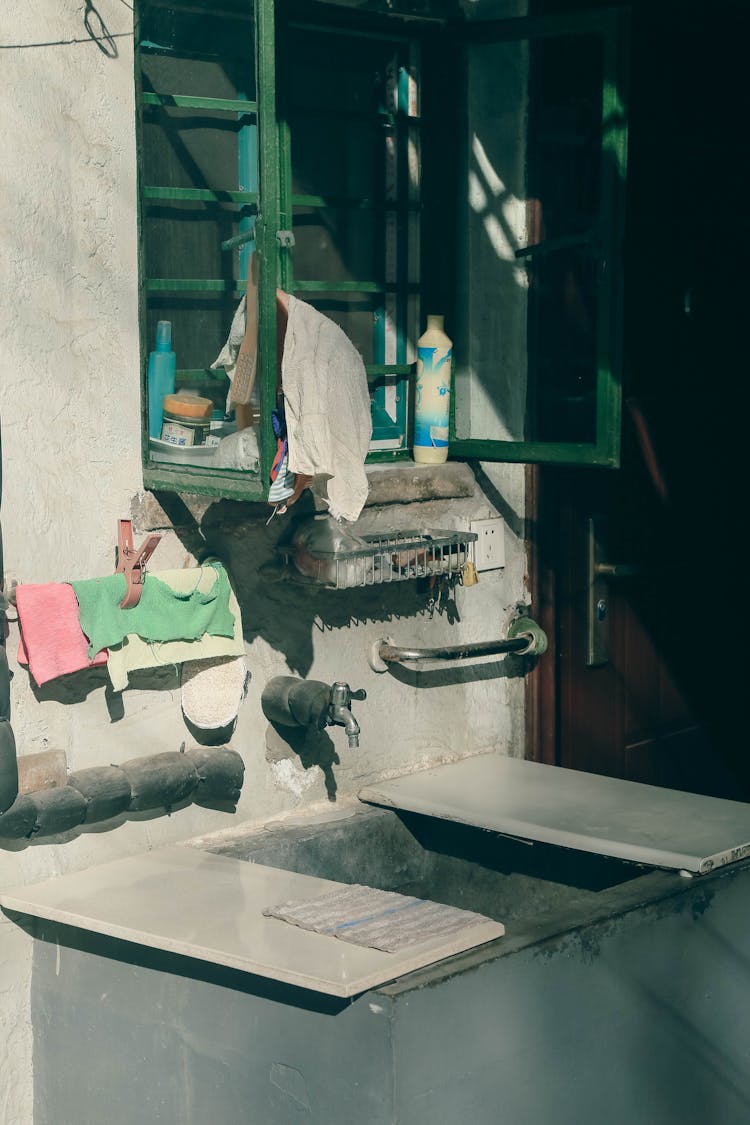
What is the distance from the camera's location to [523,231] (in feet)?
11.9

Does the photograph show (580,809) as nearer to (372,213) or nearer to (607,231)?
(607,231)

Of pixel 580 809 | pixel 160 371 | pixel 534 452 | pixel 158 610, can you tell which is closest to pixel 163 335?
pixel 160 371

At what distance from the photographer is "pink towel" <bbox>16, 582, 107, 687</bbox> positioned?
8.96ft

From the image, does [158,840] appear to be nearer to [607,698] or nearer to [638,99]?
[607,698]

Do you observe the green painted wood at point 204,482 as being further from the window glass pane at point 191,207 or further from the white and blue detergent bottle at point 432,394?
the white and blue detergent bottle at point 432,394

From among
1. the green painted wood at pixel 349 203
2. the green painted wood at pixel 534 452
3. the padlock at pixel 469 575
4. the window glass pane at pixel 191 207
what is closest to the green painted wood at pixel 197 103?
the window glass pane at pixel 191 207

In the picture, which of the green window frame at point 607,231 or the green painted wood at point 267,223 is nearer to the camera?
the green painted wood at point 267,223

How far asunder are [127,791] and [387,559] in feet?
2.42

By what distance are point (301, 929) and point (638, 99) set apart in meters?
2.35

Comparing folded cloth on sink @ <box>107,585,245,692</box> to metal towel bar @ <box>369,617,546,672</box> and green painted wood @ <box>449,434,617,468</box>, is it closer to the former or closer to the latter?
metal towel bar @ <box>369,617,546,672</box>

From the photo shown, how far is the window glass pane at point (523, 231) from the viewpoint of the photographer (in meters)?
3.49

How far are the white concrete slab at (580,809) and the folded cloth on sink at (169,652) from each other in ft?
1.82

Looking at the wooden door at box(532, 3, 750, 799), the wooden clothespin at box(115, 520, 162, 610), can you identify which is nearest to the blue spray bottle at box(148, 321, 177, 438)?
the wooden clothespin at box(115, 520, 162, 610)

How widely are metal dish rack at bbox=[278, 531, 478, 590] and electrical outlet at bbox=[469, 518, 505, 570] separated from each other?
0.17 m
